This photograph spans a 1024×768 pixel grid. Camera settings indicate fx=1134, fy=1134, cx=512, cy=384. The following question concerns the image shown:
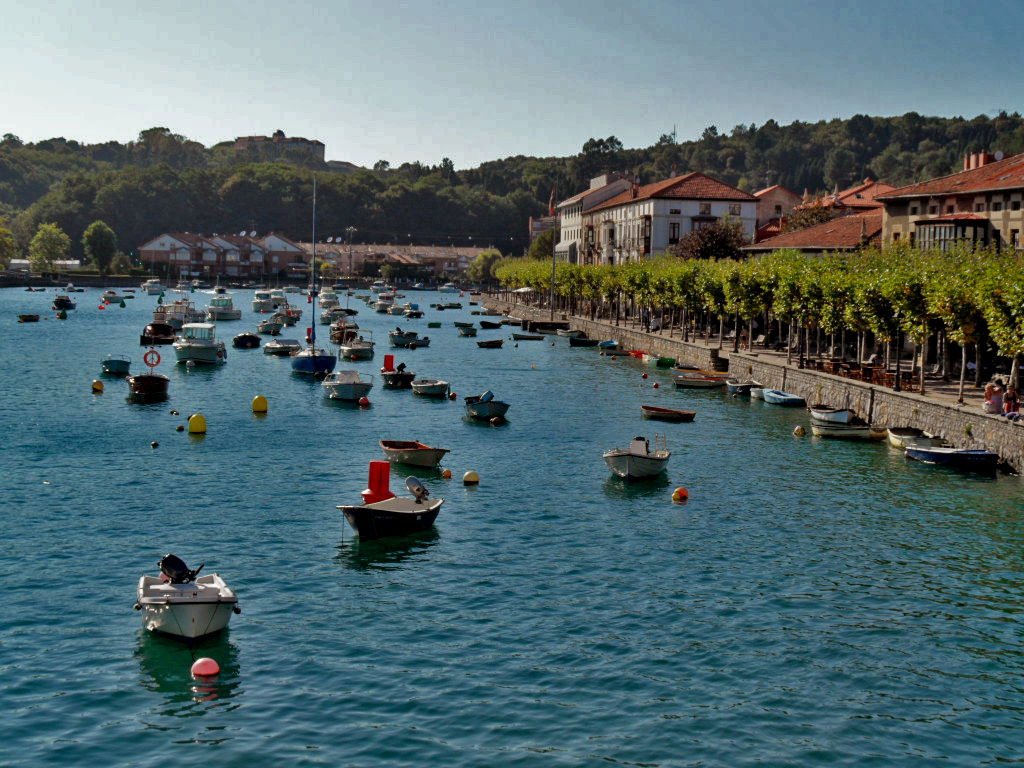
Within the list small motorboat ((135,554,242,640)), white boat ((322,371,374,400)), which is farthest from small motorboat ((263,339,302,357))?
small motorboat ((135,554,242,640))

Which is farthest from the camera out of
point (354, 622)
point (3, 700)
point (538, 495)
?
point (538, 495)

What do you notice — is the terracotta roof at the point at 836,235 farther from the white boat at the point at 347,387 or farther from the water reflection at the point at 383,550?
the water reflection at the point at 383,550

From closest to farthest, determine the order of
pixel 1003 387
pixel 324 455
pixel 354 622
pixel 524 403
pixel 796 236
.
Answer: pixel 354 622 < pixel 324 455 < pixel 1003 387 < pixel 524 403 < pixel 796 236

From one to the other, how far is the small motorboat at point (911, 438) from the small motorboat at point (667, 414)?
473 inches

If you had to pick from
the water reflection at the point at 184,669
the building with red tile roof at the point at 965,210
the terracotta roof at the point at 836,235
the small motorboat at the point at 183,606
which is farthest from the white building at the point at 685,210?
the water reflection at the point at 184,669

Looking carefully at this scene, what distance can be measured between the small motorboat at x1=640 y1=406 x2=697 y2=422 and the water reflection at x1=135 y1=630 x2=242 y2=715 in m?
41.5

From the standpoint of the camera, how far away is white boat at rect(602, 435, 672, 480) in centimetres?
4962

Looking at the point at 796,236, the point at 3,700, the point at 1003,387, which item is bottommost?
the point at 3,700

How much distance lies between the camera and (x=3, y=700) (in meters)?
25.2

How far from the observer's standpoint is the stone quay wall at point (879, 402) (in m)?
52.6

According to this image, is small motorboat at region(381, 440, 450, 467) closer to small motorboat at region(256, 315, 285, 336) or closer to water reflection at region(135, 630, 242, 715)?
water reflection at region(135, 630, 242, 715)

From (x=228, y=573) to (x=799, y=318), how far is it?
2269 inches

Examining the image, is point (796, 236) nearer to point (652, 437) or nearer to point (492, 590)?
point (652, 437)

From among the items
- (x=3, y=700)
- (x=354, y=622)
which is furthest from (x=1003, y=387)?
(x=3, y=700)
